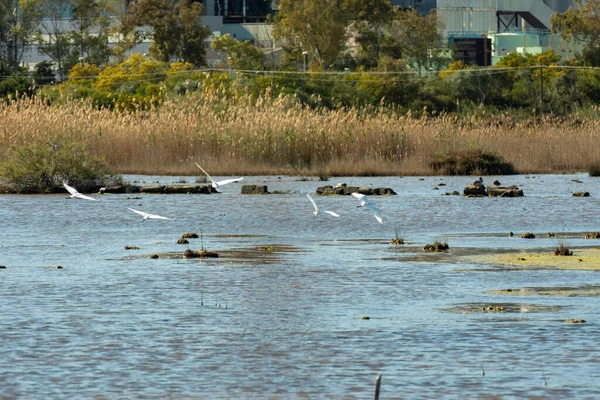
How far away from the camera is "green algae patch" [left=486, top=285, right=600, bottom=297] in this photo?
47.2 ft

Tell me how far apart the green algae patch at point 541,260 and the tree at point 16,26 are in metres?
82.1

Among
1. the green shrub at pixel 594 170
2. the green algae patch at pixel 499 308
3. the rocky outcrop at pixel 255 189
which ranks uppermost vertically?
the green algae patch at pixel 499 308

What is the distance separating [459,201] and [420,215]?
3789mm

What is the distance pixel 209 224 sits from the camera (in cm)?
2483

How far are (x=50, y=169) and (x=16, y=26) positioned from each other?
67574 mm

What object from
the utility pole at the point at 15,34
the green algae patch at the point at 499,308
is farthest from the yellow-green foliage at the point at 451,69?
the green algae patch at the point at 499,308

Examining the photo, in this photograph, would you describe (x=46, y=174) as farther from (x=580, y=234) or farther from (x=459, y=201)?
(x=580, y=234)

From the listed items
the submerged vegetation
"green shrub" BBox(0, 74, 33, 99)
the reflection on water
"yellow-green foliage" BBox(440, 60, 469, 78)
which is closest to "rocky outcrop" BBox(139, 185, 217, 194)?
the submerged vegetation

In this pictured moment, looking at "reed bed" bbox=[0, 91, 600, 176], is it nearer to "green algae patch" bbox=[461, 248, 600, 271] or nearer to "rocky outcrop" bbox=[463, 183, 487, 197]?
"rocky outcrop" bbox=[463, 183, 487, 197]

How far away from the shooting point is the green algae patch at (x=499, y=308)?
13.2 m

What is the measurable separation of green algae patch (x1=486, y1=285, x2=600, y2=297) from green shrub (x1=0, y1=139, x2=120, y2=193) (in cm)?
1980

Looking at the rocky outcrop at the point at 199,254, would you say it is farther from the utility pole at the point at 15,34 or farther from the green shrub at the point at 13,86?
the utility pole at the point at 15,34

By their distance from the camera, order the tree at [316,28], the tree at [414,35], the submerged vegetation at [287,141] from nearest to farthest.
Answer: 1. the submerged vegetation at [287,141]
2. the tree at [316,28]
3. the tree at [414,35]

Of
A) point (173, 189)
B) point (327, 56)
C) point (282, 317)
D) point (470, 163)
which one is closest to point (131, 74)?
point (327, 56)
